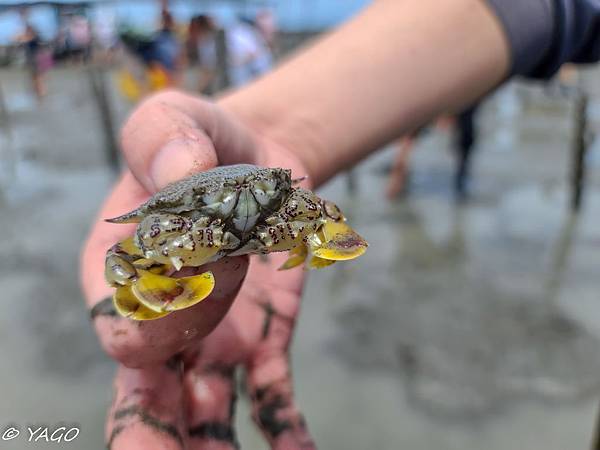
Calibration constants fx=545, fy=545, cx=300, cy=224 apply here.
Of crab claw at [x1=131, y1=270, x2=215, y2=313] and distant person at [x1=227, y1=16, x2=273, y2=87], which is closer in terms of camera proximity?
crab claw at [x1=131, y1=270, x2=215, y2=313]

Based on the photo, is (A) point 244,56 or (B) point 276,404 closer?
(B) point 276,404

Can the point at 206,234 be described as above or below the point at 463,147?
above

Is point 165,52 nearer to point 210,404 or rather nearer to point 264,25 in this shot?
point 264,25

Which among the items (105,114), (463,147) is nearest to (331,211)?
(463,147)

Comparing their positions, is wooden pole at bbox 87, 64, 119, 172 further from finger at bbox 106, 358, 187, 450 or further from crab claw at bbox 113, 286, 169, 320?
crab claw at bbox 113, 286, 169, 320

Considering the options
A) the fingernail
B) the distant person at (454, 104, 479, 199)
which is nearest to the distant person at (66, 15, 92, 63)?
the distant person at (454, 104, 479, 199)
